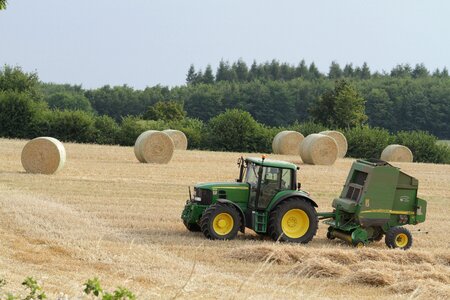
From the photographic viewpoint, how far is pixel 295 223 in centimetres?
1453

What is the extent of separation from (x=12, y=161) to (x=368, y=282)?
65.5 ft

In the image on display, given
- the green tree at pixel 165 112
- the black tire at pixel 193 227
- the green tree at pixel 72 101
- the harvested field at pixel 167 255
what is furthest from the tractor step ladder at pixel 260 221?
the green tree at pixel 72 101

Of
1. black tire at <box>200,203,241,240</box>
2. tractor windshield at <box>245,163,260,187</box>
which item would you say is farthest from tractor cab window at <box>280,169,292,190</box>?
black tire at <box>200,203,241,240</box>

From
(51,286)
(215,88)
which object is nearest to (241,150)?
(51,286)

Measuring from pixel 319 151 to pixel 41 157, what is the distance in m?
13.2

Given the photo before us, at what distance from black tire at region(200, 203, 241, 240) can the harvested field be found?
169 mm

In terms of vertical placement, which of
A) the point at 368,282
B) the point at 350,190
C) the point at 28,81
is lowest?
the point at 368,282

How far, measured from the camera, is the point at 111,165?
30.0m

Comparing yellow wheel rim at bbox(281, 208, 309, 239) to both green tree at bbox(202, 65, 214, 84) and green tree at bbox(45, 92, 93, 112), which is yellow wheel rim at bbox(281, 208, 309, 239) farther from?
green tree at bbox(202, 65, 214, 84)

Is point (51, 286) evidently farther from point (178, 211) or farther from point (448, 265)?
point (178, 211)

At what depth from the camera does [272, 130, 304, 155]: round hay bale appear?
42.2 metres

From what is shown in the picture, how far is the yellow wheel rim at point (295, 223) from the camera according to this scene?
14.4 m

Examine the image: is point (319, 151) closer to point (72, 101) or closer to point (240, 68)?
point (72, 101)

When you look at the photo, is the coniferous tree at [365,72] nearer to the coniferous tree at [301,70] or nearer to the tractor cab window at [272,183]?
the coniferous tree at [301,70]
